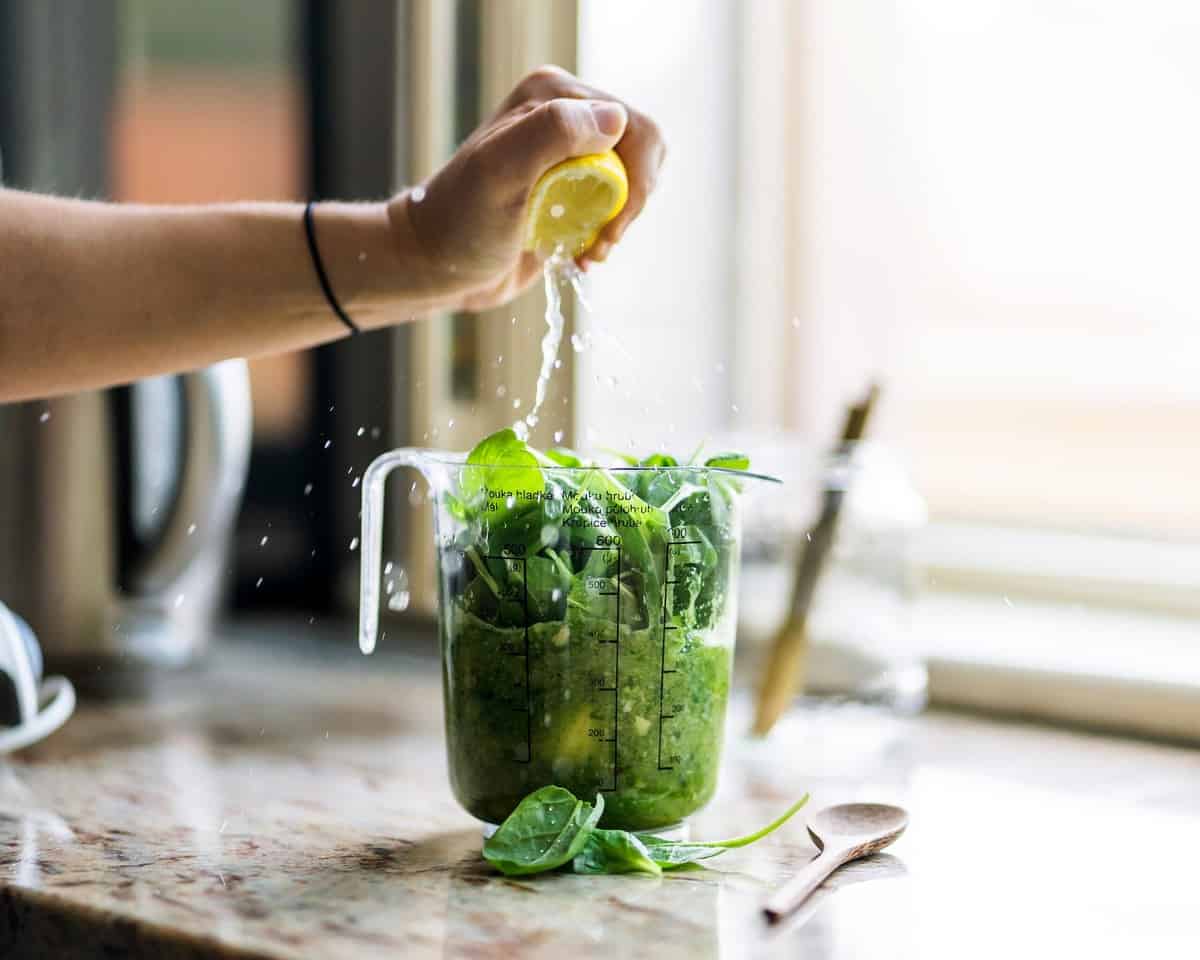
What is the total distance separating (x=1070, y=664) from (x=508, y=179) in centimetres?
62

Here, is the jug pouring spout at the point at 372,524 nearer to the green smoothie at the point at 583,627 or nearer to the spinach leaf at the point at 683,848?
the green smoothie at the point at 583,627

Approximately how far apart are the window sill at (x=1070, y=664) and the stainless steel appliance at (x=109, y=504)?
0.59 meters

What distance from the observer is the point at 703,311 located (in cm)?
142

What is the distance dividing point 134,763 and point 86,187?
Answer: 2.35ft

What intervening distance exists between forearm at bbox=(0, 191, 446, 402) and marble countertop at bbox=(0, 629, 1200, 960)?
0.88 ft

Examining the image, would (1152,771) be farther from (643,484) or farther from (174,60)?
(174,60)

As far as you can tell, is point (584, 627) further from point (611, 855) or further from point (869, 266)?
point (869, 266)

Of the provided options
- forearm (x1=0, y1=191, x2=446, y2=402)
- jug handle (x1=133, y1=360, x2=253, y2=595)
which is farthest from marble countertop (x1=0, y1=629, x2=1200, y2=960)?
forearm (x1=0, y1=191, x2=446, y2=402)

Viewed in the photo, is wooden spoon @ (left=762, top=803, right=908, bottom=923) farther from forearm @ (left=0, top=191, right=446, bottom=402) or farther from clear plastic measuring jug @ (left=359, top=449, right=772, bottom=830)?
forearm @ (left=0, top=191, right=446, bottom=402)

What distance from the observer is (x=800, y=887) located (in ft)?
2.18

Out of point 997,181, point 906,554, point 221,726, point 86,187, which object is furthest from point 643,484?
point 86,187

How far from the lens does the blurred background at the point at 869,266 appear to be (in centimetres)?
124

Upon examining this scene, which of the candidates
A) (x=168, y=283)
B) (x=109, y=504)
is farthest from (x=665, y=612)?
(x=109, y=504)

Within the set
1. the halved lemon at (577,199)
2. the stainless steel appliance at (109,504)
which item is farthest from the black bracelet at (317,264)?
the stainless steel appliance at (109,504)
